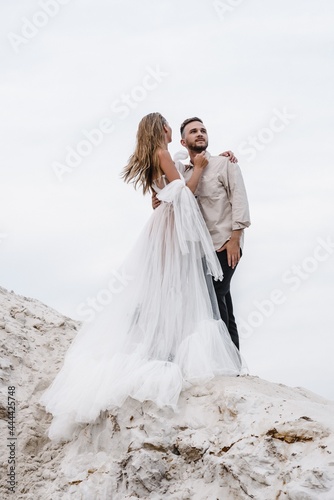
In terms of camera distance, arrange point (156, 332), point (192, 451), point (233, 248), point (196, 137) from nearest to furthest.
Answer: point (192, 451)
point (156, 332)
point (233, 248)
point (196, 137)

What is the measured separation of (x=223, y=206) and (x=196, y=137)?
0.70 m

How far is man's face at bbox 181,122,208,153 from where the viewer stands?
6.12 metres

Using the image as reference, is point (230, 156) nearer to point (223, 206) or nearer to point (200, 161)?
point (200, 161)

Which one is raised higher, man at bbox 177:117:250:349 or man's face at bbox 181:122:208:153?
man's face at bbox 181:122:208:153

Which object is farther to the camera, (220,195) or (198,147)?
(198,147)

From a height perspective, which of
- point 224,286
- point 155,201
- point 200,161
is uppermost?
point 200,161

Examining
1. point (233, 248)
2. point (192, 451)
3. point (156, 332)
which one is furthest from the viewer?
point (233, 248)

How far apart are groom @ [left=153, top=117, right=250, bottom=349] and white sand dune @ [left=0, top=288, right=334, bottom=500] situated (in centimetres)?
100

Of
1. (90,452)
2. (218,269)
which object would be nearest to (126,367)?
(90,452)

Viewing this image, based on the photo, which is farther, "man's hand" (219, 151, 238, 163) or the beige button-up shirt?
"man's hand" (219, 151, 238, 163)

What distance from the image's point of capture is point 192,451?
15.6 feet

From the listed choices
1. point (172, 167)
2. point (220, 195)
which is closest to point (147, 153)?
point (172, 167)

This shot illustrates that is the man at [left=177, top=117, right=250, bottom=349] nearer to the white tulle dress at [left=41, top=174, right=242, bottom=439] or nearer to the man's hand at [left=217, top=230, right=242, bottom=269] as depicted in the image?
the man's hand at [left=217, top=230, right=242, bottom=269]

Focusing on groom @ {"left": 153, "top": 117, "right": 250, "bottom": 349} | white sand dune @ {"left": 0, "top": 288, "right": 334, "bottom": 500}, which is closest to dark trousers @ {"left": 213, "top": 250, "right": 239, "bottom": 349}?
groom @ {"left": 153, "top": 117, "right": 250, "bottom": 349}
